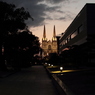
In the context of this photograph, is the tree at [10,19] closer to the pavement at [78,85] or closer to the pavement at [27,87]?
the pavement at [27,87]

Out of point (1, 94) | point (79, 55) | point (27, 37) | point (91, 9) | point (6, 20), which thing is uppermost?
point (91, 9)

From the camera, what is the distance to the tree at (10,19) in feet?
132

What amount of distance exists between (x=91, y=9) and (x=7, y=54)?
21.6 m

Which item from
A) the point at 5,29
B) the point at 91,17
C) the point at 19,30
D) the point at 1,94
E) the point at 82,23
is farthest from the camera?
the point at 82,23

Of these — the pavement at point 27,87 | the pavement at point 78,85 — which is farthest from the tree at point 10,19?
the pavement at point 78,85

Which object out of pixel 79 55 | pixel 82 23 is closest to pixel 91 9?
pixel 82 23

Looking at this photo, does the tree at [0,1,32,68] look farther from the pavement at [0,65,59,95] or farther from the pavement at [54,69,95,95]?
the pavement at [54,69,95,95]

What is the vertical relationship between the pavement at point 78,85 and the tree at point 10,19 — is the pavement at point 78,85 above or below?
below

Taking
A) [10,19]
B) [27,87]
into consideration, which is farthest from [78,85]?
[10,19]

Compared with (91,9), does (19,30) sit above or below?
below

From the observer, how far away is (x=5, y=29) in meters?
40.6

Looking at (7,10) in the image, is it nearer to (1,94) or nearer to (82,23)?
(82,23)

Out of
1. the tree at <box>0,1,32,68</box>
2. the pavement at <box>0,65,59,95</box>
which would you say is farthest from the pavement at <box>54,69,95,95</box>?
the tree at <box>0,1,32,68</box>

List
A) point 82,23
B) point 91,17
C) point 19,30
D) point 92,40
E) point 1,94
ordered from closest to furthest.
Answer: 1. point 1,94
2. point 92,40
3. point 19,30
4. point 91,17
5. point 82,23
